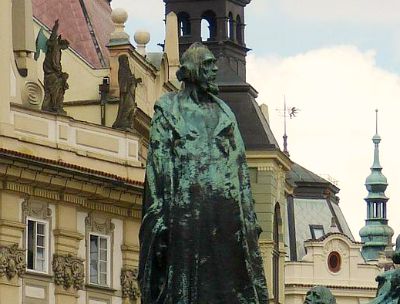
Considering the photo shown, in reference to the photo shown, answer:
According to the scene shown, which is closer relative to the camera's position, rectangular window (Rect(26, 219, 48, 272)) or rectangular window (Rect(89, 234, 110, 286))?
rectangular window (Rect(26, 219, 48, 272))

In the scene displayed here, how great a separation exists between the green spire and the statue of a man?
289 ft

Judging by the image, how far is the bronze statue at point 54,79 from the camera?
149 ft

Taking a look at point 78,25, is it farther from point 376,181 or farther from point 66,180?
point 376,181

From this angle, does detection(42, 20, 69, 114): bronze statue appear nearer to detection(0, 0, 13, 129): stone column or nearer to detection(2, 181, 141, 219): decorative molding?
detection(0, 0, 13, 129): stone column

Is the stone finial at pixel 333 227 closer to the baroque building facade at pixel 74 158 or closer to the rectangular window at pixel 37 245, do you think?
the baroque building facade at pixel 74 158

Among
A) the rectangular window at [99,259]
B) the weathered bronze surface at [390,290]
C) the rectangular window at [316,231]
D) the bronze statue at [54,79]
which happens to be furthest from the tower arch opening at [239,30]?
the weathered bronze surface at [390,290]

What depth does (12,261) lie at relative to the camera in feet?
141

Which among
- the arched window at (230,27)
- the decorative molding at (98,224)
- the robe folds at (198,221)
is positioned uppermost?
the arched window at (230,27)

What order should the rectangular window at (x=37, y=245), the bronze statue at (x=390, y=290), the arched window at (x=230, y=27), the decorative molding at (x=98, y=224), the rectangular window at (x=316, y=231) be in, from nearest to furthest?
the bronze statue at (x=390, y=290), the rectangular window at (x=37, y=245), the decorative molding at (x=98, y=224), the arched window at (x=230, y=27), the rectangular window at (x=316, y=231)

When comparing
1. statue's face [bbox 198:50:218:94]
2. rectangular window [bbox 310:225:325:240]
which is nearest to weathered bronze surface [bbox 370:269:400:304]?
statue's face [bbox 198:50:218:94]

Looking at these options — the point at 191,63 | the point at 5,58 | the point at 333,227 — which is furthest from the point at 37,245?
the point at 333,227

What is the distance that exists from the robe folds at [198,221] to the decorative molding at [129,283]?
31.6 m

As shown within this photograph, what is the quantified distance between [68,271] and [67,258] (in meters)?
0.22

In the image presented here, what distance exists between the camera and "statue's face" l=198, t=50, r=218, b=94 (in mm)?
15531
